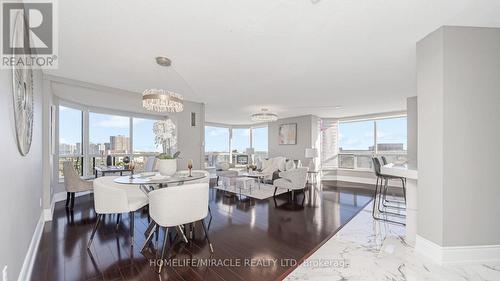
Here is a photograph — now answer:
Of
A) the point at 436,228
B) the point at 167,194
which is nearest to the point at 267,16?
the point at 167,194

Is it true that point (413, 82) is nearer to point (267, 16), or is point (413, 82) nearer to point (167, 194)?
point (267, 16)

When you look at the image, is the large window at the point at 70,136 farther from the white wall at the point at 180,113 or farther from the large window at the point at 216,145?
the large window at the point at 216,145

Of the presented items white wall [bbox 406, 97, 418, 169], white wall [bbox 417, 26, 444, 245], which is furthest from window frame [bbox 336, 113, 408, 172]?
white wall [bbox 417, 26, 444, 245]

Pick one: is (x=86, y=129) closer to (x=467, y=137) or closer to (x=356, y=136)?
(x=467, y=137)

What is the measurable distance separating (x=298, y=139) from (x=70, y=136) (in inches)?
277

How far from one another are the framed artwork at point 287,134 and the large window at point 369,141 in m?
1.90

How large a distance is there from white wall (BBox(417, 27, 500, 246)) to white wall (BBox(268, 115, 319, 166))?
16.7 ft

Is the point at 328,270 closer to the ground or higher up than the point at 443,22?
closer to the ground

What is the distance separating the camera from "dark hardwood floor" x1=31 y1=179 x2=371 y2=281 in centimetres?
194

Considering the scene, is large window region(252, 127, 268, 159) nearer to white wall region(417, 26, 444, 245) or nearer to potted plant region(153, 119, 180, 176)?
potted plant region(153, 119, 180, 176)

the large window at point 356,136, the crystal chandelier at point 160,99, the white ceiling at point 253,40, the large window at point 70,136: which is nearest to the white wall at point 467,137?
the white ceiling at point 253,40

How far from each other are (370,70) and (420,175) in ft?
5.81

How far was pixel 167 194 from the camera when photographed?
201 centimetres

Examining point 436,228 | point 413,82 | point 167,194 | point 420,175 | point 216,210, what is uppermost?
point 413,82
